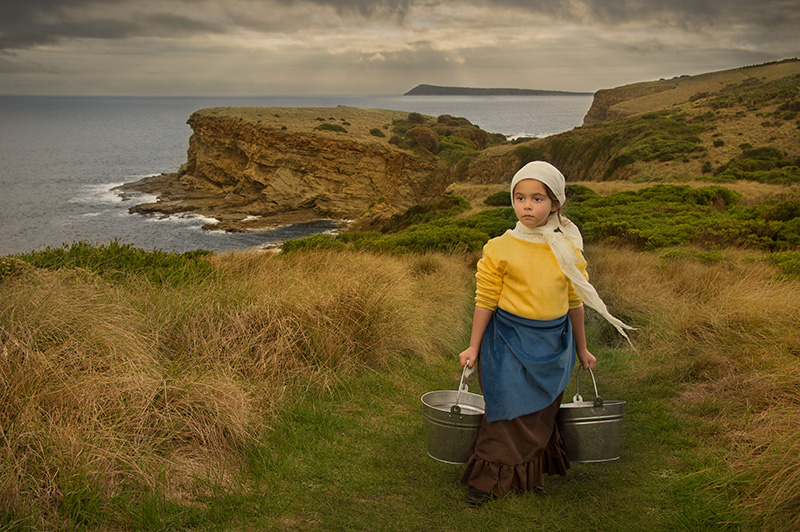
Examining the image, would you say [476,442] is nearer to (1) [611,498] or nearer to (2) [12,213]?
(1) [611,498]

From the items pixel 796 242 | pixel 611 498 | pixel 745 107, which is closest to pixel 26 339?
pixel 611 498

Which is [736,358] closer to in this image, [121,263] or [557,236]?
[557,236]

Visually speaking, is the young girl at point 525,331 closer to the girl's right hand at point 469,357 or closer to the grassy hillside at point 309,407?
the girl's right hand at point 469,357

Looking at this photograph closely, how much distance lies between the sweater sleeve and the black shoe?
1027 millimetres

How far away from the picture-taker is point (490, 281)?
3207mm

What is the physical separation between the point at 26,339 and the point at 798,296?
6.52 metres

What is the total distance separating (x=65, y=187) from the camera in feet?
214

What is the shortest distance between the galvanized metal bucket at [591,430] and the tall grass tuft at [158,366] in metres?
1.95

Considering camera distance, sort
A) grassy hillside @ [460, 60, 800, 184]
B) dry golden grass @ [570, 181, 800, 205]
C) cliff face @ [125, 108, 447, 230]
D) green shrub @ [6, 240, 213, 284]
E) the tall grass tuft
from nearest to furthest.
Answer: the tall grass tuft, green shrub @ [6, 240, 213, 284], dry golden grass @ [570, 181, 800, 205], grassy hillside @ [460, 60, 800, 184], cliff face @ [125, 108, 447, 230]

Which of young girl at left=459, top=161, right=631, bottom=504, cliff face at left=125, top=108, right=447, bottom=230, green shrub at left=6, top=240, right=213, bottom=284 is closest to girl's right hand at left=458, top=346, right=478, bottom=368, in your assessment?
young girl at left=459, top=161, right=631, bottom=504

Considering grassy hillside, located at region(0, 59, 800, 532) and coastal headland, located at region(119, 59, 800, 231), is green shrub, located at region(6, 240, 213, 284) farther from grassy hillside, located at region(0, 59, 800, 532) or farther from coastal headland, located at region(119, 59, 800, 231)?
coastal headland, located at region(119, 59, 800, 231)

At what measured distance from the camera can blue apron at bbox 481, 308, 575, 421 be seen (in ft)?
10.3

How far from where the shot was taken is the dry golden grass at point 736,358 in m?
2.90

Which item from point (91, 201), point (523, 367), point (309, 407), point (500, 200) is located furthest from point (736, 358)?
point (91, 201)
